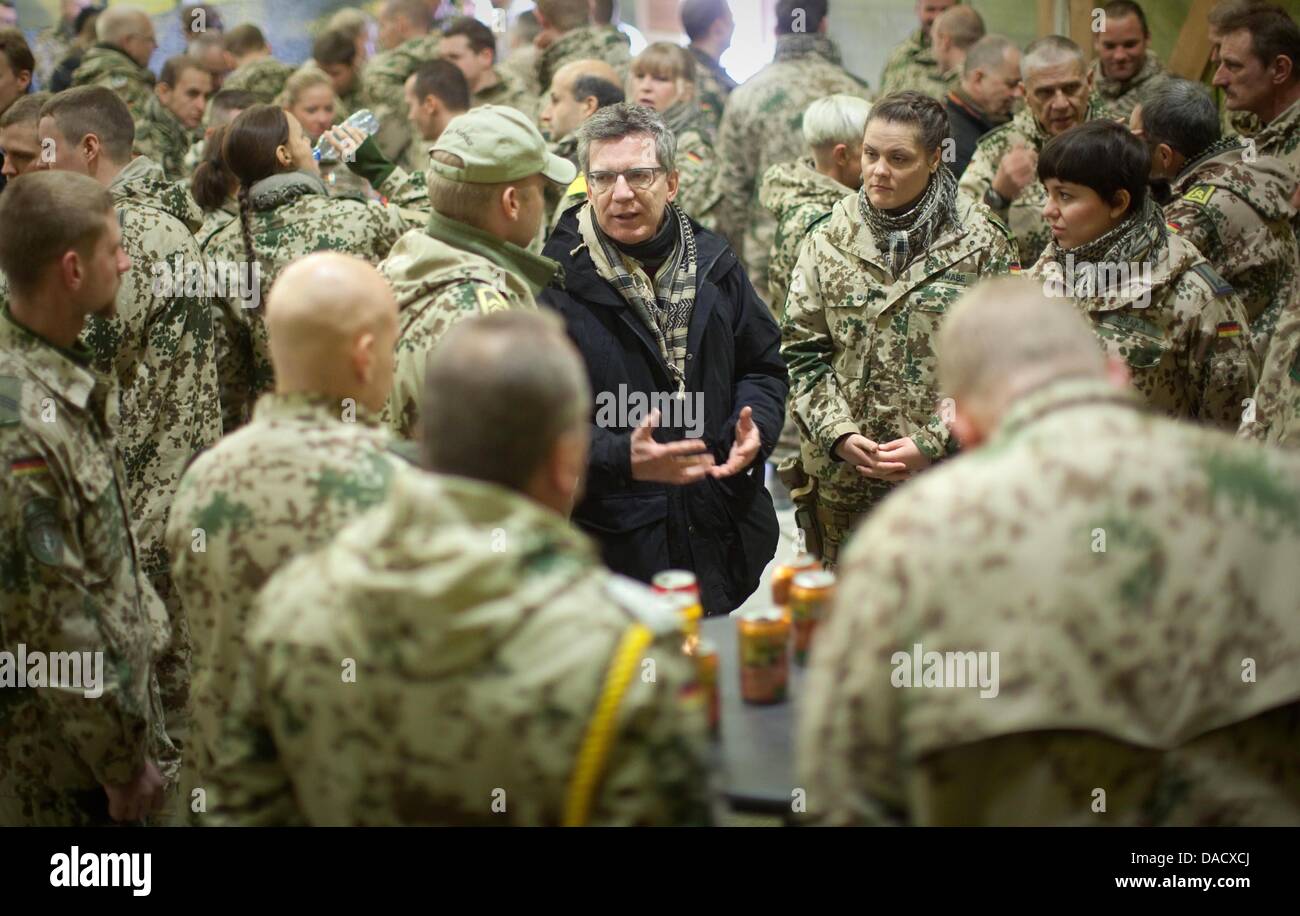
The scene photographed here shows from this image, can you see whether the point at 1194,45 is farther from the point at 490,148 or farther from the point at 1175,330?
the point at 490,148

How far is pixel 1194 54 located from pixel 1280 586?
677 cm

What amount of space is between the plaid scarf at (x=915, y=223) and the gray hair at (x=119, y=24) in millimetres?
6000

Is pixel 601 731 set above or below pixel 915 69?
below

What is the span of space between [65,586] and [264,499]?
2.28ft

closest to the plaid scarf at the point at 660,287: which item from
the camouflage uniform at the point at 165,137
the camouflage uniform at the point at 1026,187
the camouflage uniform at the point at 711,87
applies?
the camouflage uniform at the point at 1026,187

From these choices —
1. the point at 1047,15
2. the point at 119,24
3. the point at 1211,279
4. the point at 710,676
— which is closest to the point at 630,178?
the point at 1211,279

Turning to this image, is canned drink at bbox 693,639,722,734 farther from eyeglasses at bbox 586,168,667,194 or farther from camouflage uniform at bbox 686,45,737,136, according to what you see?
camouflage uniform at bbox 686,45,737,136

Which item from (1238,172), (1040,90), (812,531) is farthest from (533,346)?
(1040,90)

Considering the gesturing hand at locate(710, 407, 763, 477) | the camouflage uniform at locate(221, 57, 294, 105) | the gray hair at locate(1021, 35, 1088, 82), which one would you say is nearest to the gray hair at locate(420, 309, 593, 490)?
the gesturing hand at locate(710, 407, 763, 477)

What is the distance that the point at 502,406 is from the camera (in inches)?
71.2

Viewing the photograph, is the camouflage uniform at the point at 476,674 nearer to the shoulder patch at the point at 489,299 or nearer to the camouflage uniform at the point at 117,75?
the shoulder patch at the point at 489,299

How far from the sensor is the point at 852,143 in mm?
5258

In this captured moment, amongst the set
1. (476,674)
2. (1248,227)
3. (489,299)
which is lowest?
(476,674)
